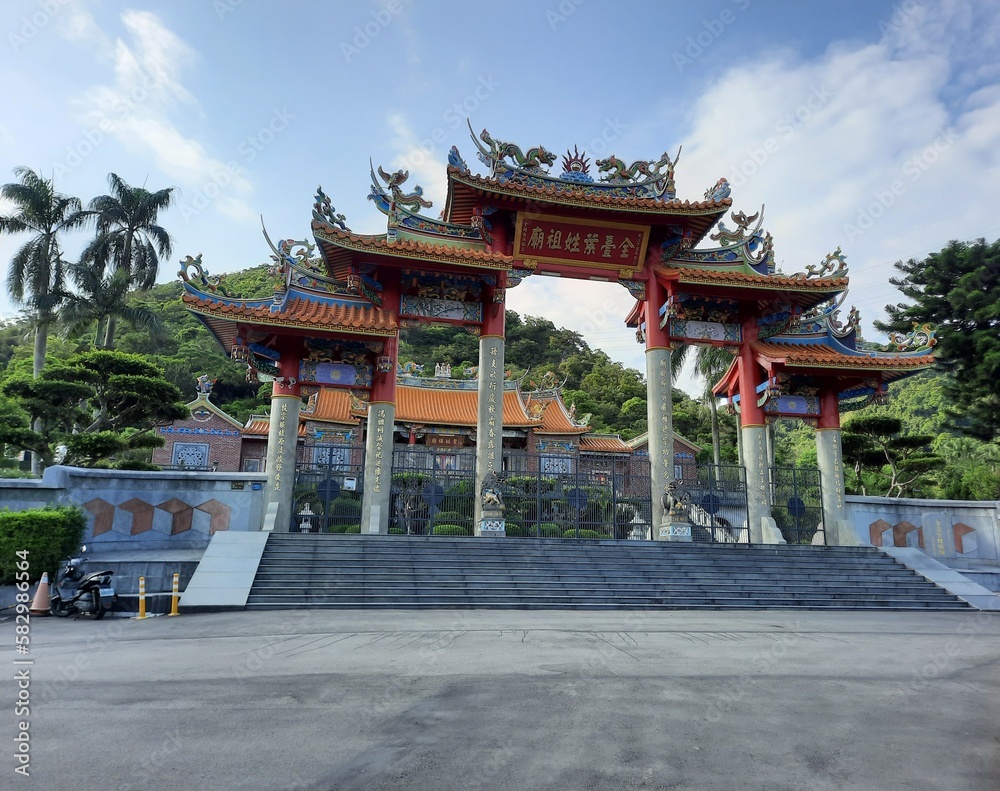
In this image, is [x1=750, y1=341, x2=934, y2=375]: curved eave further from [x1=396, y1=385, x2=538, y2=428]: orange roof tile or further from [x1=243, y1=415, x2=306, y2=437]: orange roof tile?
[x1=243, y1=415, x2=306, y2=437]: orange roof tile

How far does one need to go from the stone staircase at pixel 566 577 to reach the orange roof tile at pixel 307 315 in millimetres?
4343

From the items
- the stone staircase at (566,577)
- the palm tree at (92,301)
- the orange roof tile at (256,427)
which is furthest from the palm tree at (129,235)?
the stone staircase at (566,577)

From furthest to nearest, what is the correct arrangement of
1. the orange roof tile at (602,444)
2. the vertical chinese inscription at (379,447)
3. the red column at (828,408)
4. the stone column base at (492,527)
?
the orange roof tile at (602,444)
the red column at (828,408)
the vertical chinese inscription at (379,447)
the stone column base at (492,527)

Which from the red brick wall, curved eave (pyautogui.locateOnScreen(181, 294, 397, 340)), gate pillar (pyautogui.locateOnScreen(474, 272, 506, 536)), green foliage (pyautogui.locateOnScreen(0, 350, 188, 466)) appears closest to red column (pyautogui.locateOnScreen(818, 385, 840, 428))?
gate pillar (pyautogui.locateOnScreen(474, 272, 506, 536))

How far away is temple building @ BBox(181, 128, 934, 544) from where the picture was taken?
45.7 feet

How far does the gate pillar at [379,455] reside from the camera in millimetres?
13680

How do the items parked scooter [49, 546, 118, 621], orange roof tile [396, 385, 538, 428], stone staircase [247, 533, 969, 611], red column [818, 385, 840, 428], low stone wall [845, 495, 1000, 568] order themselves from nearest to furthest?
1. parked scooter [49, 546, 118, 621]
2. stone staircase [247, 533, 969, 611]
3. low stone wall [845, 495, 1000, 568]
4. red column [818, 385, 840, 428]
5. orange roof tile [396, 385, 538, 428]

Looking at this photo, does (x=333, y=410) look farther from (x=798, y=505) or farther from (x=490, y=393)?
→ (x=798, y=505)

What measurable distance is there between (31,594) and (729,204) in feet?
53.4

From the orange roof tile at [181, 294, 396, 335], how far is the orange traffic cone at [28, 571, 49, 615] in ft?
18.6

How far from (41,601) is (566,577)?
26.7ft

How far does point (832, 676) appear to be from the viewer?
5770 mm

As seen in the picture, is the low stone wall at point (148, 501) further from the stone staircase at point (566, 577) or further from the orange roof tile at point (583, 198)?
the orange roof tile at point (583, 198)

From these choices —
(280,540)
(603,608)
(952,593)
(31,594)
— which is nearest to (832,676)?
(603,608)
